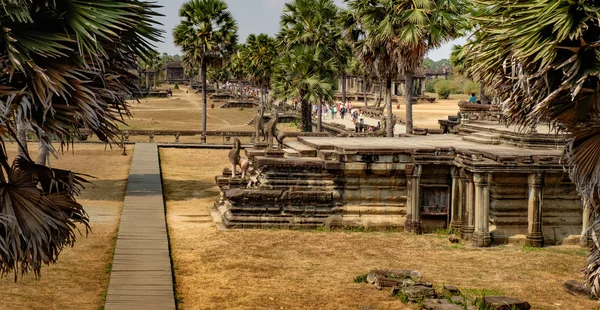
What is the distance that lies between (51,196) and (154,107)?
7054 centimetres

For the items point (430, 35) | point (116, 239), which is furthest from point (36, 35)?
point (430, 35)

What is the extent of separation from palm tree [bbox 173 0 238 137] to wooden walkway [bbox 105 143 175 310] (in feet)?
61.4

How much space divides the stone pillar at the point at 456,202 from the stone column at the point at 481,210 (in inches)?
47.7

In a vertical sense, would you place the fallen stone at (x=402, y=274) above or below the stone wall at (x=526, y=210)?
below

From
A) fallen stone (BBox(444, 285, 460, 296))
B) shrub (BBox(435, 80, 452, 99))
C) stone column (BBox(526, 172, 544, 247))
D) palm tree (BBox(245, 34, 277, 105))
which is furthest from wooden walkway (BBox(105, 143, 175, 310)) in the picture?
shrub (BBox(435, 80, 452, 99))

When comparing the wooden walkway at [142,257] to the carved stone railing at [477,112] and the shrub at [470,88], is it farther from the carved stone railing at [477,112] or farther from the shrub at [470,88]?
the shrub at [470,88]

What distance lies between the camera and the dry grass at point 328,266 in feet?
48.0

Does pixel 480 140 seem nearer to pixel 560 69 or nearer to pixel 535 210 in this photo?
pixel 535 210

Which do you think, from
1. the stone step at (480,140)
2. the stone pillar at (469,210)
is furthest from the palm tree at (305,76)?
the stone pillar at (469,210)

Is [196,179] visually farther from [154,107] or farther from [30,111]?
[154,107]

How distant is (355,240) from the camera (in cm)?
1970

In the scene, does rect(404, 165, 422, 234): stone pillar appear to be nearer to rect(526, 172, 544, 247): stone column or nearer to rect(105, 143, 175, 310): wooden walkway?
rect(526, 172, 544, 247): stone column

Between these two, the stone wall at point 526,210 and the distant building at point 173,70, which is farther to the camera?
the distant building at point 173,70

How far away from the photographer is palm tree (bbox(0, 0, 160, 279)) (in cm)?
926
